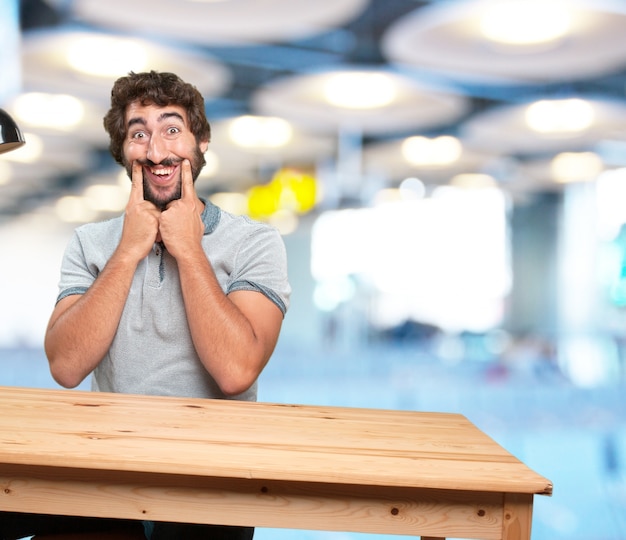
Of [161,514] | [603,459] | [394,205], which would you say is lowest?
[603,459]

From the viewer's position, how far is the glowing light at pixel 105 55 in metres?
5.03

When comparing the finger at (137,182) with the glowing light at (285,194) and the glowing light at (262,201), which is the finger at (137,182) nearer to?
the glowing light at (285,194)

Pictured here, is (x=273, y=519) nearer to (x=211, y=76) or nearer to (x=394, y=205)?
(x=211, y=76)

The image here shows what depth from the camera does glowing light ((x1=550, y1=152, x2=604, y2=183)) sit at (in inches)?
298

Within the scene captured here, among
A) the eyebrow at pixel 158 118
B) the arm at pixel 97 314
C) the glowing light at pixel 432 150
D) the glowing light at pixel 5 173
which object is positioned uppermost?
the glowing light at pixel 432 150

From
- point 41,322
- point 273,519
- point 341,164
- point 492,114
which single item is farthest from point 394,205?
point 273,519

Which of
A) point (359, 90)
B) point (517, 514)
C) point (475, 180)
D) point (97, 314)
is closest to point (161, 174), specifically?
point (97, 314)

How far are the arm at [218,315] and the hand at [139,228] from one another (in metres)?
0.03

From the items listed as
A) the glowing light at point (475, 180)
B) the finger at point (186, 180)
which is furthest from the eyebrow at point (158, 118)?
the glowing light at point (475, 180)

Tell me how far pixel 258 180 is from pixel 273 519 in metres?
7.11

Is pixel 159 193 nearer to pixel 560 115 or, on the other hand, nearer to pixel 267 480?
pixel 267 480

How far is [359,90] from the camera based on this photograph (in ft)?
19.4

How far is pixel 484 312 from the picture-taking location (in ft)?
24.7

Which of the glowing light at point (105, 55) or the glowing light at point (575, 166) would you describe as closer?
the glowing light at point (105, 55)
